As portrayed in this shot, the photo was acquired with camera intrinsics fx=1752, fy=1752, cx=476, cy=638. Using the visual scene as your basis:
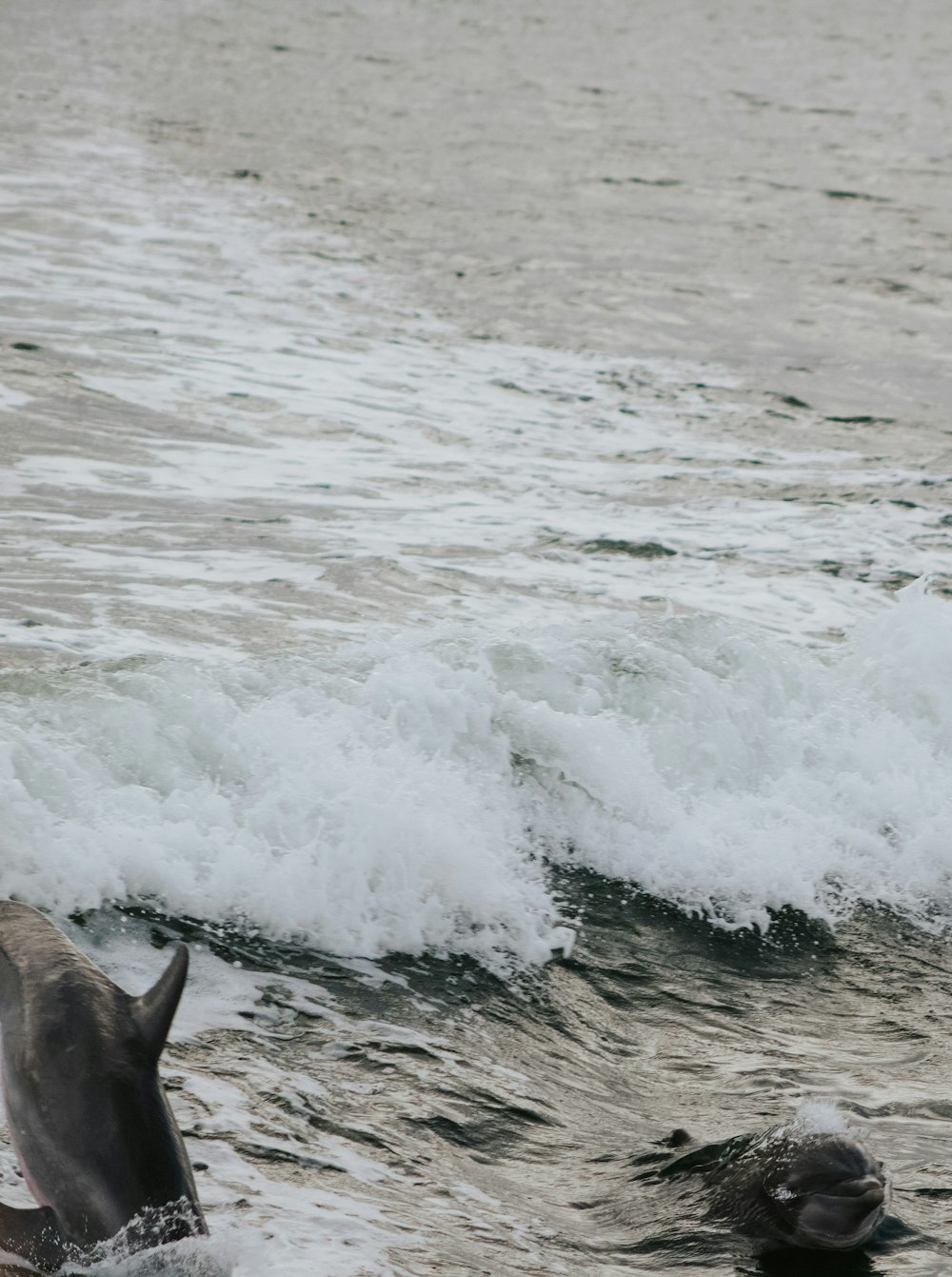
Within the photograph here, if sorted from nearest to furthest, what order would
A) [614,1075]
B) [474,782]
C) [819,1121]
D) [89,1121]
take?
[89,1121], [819,1121], [614,1075], [474,782]

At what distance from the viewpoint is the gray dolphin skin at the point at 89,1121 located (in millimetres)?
3900

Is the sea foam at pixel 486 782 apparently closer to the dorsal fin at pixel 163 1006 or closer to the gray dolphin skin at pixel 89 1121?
the gray dolphin skin at pixel 89 1121

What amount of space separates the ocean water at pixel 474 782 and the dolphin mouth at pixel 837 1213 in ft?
0.37

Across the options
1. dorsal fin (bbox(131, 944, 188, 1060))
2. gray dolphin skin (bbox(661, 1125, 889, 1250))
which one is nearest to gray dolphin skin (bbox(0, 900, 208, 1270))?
dorsal fin (bbox(131, 944, 188, 1060))

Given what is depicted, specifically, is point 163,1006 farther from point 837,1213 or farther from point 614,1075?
point 614,1075

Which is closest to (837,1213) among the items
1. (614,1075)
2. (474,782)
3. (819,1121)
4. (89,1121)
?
(819,1121)

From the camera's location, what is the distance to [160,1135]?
13.1ft

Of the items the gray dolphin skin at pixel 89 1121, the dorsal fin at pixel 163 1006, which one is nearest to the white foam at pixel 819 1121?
the gray dolphin skin at pixel 89 1121

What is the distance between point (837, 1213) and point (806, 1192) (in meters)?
0.10

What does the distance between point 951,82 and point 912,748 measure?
1342 inches

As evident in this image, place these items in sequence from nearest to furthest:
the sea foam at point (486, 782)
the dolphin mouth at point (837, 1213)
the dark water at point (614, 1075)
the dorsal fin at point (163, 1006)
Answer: the dorsal fin at point (163, 1006)
the dolphin mouth at point (837, 1213)
the dark water at point (614, 1075)
the sea foam at point (486, 782)

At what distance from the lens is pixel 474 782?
876 centimetres

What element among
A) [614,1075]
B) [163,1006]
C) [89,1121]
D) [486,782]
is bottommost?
[614,1075]

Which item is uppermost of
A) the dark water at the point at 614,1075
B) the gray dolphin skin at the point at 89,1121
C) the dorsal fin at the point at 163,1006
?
the dorsal fin at the point at 163,1006
